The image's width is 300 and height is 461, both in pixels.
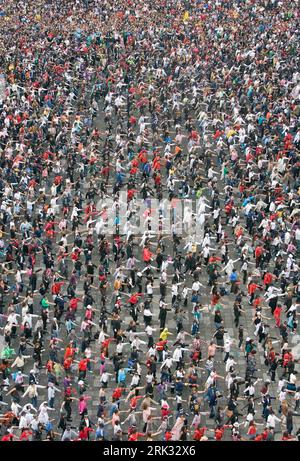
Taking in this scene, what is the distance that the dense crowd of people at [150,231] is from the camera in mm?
32719

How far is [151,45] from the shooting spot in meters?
58.9

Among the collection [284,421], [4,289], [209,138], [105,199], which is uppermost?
[209,138]

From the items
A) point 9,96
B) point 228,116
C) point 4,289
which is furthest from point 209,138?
point 4,289

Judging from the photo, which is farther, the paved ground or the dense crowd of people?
the paved ground

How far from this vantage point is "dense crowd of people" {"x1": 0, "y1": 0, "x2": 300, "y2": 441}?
32719mm

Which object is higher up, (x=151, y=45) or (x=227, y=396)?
(x=151, y=45)

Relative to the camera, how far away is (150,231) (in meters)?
41.2

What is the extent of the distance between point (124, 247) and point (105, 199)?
13.9 ft

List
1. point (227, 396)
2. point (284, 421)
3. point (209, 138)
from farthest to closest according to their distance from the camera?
1. point (209, 138)
2. point (227, 396)
3. point (284, 421)

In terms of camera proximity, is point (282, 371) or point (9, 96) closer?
point (282, 371)

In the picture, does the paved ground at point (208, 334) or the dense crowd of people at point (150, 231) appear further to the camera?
the paved ground at point (208, 334)

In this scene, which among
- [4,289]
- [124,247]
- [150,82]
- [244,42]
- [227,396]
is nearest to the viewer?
[227,396]

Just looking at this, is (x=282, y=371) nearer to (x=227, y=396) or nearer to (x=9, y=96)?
(x=227, y=396)

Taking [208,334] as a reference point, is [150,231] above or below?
above
